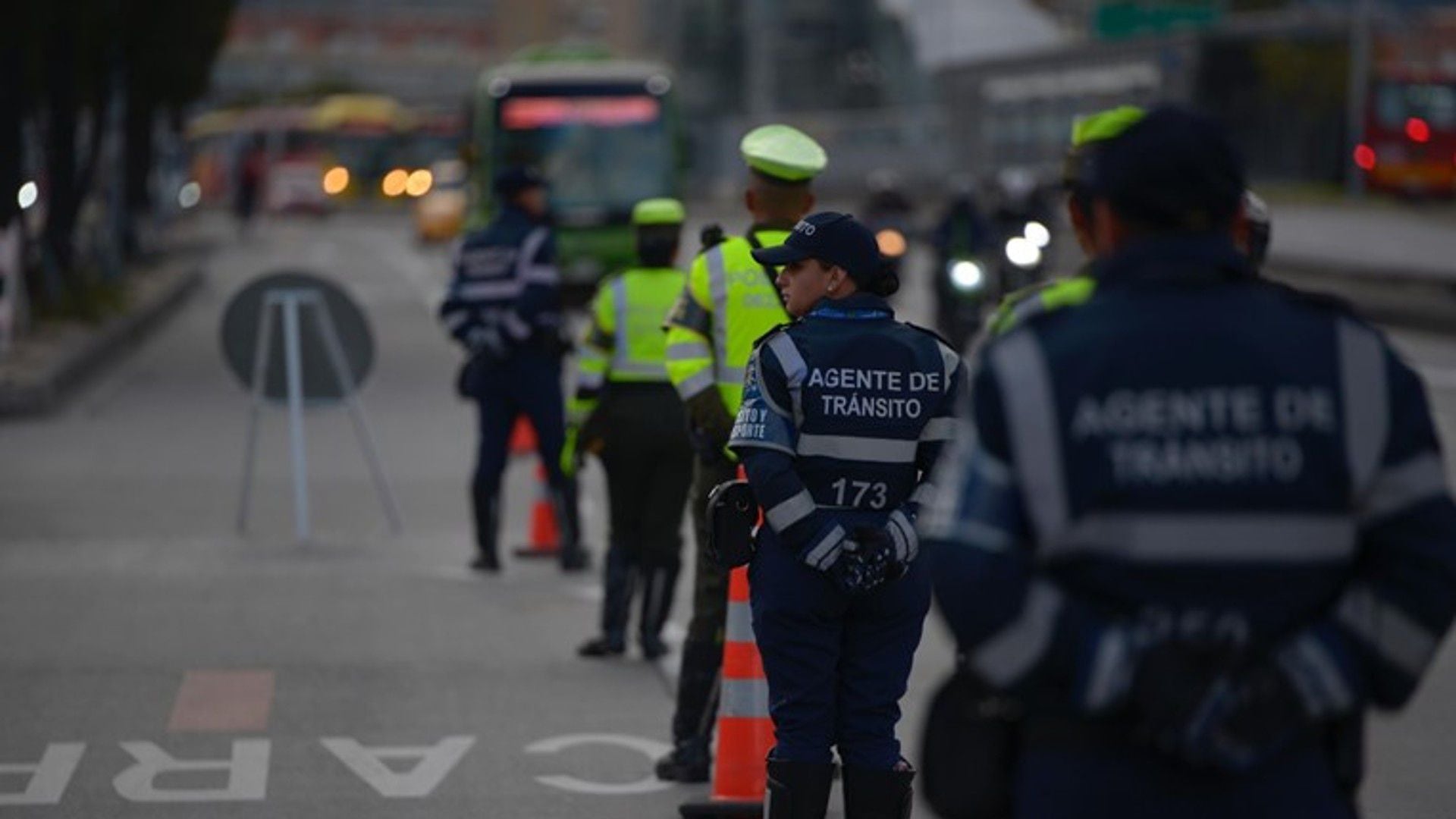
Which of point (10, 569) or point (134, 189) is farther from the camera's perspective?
point (134, 189)

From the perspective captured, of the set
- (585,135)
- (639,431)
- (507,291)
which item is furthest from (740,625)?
(585,135)

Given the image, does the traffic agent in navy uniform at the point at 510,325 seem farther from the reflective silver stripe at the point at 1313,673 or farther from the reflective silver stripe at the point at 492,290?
the reflective silver stripe at the point at 1313,673

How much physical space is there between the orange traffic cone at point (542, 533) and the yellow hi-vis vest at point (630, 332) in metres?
2.90

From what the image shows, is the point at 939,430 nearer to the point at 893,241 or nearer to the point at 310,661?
the point at 310,661

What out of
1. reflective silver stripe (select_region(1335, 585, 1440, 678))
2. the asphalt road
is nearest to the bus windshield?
the asphalt road

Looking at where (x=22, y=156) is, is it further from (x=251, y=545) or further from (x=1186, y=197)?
(x=1186, y=197)

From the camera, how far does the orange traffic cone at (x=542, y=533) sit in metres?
14.2

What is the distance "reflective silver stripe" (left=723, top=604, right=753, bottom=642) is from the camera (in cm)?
798

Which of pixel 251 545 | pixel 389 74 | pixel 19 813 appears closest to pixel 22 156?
pixel 251 545

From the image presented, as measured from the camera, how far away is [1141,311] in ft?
13.7

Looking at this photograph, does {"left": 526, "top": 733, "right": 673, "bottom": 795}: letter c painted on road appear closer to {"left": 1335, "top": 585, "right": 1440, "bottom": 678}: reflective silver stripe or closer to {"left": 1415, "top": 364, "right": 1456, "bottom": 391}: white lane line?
{"left": 1335, "top": 585, "right": 1440, "bottom": 678}: reflective silver stripe

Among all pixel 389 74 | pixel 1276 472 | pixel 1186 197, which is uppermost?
pixel 1186 197

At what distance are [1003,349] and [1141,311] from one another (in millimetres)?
201

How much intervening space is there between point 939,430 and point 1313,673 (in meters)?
2.79
